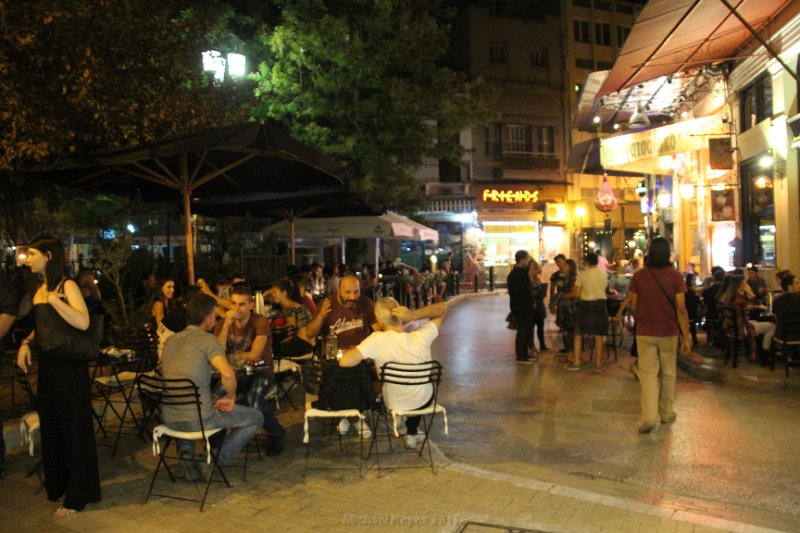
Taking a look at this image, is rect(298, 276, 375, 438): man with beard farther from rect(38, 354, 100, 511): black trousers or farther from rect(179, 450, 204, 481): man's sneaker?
rect(38, 354, 100, 511): black trousers

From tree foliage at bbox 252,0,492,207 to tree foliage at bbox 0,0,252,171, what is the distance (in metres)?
7.19

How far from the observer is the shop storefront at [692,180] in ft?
46.1

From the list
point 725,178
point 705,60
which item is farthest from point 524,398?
point 725,178

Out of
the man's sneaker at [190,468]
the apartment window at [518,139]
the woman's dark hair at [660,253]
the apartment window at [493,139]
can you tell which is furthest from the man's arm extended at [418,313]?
the apartment window at [518,139]

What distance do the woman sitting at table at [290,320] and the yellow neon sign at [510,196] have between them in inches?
1031

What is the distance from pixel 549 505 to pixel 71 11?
7.65 m

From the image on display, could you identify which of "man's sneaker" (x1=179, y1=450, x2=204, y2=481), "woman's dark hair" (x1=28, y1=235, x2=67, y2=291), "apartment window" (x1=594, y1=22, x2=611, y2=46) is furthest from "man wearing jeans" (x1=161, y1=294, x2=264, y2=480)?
"apartment window" (x1=594, y1=22, x2=611, y2=46)

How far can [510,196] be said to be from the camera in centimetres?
3462

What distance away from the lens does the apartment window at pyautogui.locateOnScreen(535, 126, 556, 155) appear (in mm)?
35781

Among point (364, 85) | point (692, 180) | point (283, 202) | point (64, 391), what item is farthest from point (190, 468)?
point (692, 180)

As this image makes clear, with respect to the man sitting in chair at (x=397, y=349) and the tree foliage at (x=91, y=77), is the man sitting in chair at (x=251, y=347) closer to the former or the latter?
the man sitting in chair at (x=397, y=349)

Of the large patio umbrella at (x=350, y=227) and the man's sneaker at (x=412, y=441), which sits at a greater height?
the large patio umbrella at (x=350, y=227)

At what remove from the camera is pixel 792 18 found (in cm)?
1112

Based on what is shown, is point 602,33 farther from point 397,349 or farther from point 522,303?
point 397,349
